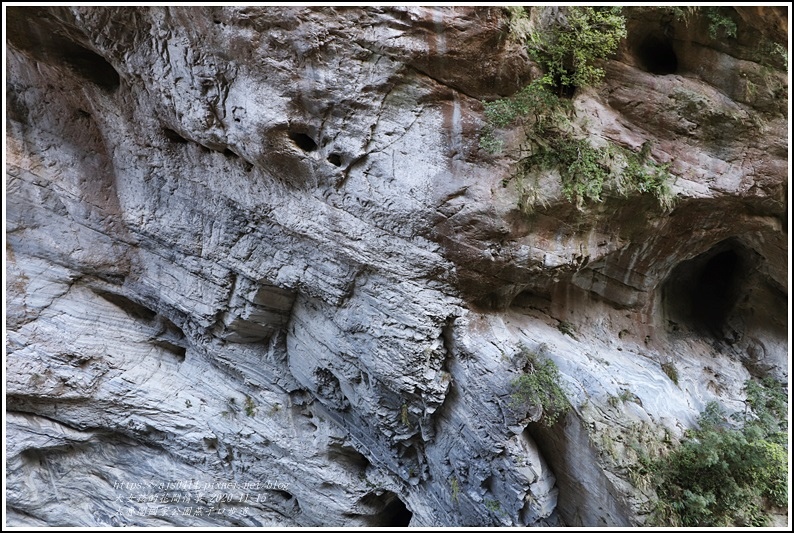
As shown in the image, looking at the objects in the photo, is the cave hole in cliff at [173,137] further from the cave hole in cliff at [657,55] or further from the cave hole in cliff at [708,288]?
the cave hole in cliff at [708,288]

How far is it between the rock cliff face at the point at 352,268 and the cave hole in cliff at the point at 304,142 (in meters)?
0.05

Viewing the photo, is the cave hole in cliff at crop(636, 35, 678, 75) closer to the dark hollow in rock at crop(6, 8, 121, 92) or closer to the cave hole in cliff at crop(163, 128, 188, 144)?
the cave hole in cliff at crop(163, 128, 188, 144)

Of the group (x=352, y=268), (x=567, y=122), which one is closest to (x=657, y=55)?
(x=567, y=122)

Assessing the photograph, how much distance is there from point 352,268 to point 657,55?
4.84 meters

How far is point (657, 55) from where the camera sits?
6562 mm

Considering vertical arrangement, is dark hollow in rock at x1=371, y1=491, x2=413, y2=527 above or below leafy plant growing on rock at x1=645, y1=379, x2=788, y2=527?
below

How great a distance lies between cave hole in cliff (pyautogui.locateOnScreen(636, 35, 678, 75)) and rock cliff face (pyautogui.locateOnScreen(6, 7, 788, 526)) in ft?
0.12

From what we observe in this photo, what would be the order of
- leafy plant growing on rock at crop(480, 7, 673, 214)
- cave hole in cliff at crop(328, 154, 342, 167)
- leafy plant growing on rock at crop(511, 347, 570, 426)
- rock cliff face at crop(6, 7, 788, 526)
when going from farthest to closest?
cave hole in cliff at crop(328, 154, 342, 167) < leafy plant growing on rock at crop(511, 347, 570, 426) < rock cliff face at crop(6, 7, 788, 526) < leafy plant growing on rock at crop(480, 7, 673, 214)

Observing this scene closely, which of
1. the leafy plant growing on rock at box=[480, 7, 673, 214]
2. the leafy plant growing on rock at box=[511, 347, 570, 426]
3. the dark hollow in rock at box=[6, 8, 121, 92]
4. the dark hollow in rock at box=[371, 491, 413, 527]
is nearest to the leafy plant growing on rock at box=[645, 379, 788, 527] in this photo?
the leafy plant growing on rock at box=[511, 347, 570, 426]

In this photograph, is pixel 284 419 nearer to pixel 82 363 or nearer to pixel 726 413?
pixel 82 363

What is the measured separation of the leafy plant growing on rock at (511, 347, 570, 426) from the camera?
5898mm

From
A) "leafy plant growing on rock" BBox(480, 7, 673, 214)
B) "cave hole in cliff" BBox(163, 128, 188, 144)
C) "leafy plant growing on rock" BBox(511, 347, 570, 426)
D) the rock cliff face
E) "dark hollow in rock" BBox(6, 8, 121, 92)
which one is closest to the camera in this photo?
"leafy plant growing on rock" BBox(480, 7, 673, 214)

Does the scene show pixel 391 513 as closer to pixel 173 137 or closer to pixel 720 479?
pixel 720 479

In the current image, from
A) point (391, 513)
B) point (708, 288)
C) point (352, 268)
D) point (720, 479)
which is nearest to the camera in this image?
point (720, 479)
